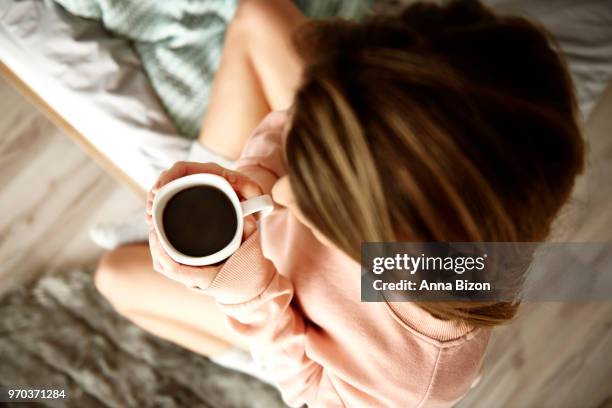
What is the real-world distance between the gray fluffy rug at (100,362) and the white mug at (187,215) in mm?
620

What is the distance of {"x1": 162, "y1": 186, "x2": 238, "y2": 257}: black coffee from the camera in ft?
1.72

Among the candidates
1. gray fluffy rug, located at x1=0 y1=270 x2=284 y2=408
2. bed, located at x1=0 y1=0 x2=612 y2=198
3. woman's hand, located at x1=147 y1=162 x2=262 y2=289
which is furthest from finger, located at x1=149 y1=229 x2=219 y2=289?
gray fluffy rug, located at x1=0 y1=270 x2=284 y2=408

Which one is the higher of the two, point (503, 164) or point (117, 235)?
point (503, 164)

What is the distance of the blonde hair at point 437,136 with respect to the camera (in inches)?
15.9

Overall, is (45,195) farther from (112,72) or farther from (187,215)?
(187,215)

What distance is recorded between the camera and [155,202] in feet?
1.71

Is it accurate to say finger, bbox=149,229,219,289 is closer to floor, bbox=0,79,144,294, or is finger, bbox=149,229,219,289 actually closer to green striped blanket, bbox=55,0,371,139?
green striped blanket, bbox=55,0,371,139

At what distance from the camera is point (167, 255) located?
0.56 metres

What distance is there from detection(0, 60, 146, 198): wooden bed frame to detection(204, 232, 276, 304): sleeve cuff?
523 mm

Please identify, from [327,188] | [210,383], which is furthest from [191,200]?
[210,383]

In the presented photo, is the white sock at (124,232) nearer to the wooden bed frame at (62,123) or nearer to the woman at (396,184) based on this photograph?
the wooden bed frame at (62,123)

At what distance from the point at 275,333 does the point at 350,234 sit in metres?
0.26

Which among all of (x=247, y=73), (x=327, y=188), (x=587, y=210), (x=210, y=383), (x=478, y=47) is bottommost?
(x=210, y=383)

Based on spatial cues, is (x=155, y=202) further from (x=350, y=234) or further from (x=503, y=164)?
(x=503, y=164)
